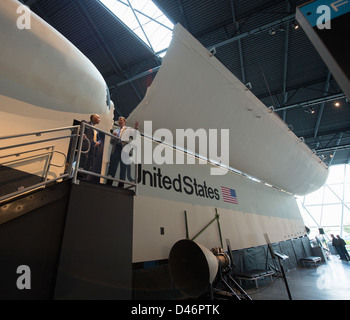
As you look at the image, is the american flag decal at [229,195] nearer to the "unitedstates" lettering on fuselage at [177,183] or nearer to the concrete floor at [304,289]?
the "unitedstates" lettering on fuselage at [177,183]

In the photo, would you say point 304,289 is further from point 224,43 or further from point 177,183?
point 224,43

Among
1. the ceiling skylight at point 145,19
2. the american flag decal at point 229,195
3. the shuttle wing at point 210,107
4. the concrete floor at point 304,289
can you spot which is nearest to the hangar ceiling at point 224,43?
the ceiling skylight at point 145,19

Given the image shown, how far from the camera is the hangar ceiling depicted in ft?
22.1

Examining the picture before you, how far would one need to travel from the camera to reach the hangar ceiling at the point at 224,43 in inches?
266

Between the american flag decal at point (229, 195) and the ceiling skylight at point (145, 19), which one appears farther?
the american flag decal at point (229, 195)

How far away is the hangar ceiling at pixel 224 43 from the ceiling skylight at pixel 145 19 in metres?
0.18

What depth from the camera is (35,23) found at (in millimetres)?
2664

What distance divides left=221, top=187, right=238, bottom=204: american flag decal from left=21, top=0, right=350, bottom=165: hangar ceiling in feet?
13.2

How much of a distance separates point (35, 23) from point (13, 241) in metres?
2.92

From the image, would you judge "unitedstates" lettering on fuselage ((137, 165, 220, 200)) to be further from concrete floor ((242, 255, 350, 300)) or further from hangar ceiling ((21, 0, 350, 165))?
hangar ceiling ((21, 0, 350, 165))

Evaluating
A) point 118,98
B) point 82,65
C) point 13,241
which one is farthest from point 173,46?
point 118,98

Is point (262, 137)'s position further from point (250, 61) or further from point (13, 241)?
point (13, 241)

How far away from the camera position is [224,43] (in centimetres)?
724

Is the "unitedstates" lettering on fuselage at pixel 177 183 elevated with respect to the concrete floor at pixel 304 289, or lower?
elevated
